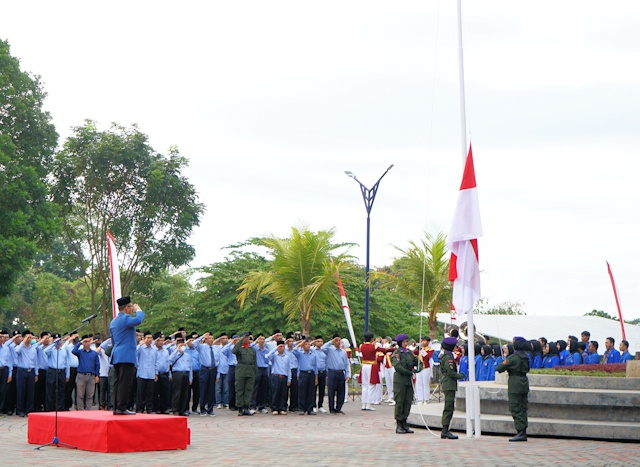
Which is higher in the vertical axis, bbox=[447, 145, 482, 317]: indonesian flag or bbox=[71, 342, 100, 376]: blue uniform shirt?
bbox=[447, 145, 482, 317]: indonesian flag

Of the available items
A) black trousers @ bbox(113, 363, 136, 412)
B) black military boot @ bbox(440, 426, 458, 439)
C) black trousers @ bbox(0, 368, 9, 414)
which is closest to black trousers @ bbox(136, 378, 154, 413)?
black trousers @ bbox(0, 368, 9, 414)

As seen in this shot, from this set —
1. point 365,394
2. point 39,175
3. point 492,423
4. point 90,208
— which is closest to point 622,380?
point 492,423

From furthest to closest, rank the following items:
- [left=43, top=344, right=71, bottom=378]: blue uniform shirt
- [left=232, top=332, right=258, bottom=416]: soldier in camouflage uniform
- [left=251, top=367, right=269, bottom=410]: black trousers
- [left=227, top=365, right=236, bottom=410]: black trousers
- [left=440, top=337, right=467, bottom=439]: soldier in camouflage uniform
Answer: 1. [left=227, top=365, right=236, bottom=410]: black trousers
2. [left=251, top=367, right=269, bottom=410]: black trousers
3. [left=232, top=332, right=258, bottom=416]: soldier in camouflage uniform
4. [left=43, top=344, right=71, bottom=378]: blue uniform shirt
5. [left=440, top=337, right=467, bottom=439]: soldier in camouflage uniform

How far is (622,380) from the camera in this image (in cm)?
1734

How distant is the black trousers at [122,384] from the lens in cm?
1380

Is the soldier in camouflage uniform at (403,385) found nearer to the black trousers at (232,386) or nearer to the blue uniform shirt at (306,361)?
the blue uniform shirt at (306,361)

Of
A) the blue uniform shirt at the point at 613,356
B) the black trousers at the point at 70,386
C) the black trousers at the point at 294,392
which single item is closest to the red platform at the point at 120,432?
the black trousers at the point at 70,386

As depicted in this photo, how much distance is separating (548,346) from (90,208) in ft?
85.5

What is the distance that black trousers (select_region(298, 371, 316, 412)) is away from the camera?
23.6 meters

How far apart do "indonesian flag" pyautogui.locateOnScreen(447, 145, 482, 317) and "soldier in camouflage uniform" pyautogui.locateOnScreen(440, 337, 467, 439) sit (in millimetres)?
832

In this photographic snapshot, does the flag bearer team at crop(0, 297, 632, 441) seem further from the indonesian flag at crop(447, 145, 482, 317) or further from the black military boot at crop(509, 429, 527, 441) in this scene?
the black military boot at crop(509, 429, 527, 441)

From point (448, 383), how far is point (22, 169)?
23.8 metres

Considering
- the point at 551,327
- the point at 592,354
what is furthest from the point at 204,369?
the point at 551,327

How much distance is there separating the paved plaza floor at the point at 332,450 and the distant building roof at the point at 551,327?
91.0 ft
